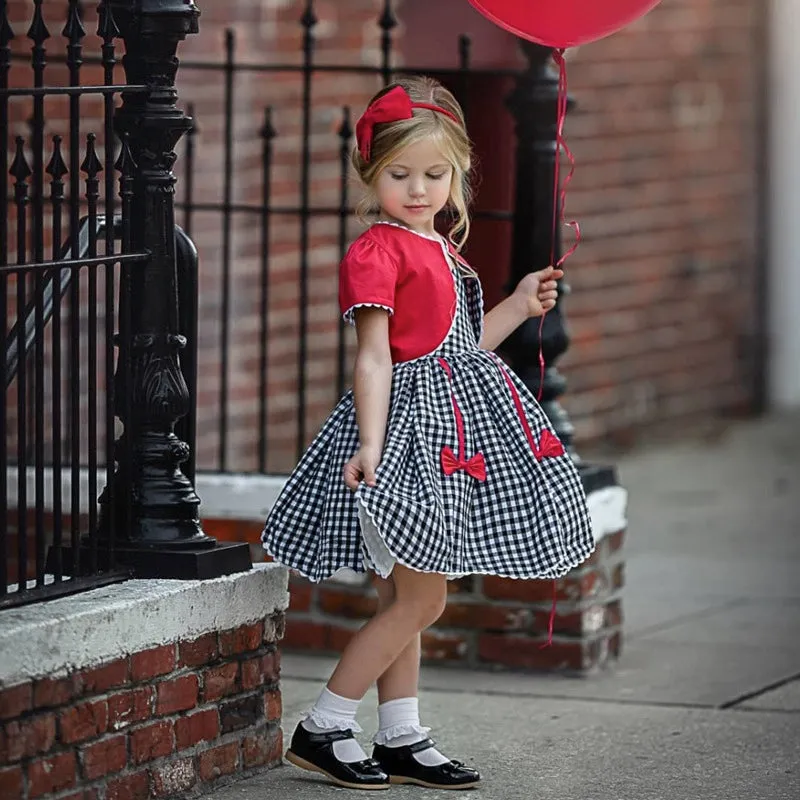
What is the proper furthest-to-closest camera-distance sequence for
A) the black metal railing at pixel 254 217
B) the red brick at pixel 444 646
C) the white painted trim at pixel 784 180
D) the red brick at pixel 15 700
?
the white painted trim at pixel 784 180
the black metal railing at pixel 254 217
the red brick at pixel 444 646
the red brick at pixel 15 700

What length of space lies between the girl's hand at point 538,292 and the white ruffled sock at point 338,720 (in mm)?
970

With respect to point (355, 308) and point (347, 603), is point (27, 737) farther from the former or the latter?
point (347, 603)

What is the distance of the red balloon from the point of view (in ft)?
14.2

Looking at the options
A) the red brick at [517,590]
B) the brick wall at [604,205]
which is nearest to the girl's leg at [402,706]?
the red brick at [517,590]

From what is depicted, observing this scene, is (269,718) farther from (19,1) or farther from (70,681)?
(19,1)

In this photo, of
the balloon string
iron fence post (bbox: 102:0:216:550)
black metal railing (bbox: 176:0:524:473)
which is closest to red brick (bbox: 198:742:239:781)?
iron fence post (bbox: 102:0:216:550)

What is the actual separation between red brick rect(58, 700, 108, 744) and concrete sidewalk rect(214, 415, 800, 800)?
430 mm

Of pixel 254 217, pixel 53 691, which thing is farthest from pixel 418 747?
pixel 254 217

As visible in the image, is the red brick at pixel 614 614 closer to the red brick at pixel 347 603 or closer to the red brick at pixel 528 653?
the red brick at pixel 528 653

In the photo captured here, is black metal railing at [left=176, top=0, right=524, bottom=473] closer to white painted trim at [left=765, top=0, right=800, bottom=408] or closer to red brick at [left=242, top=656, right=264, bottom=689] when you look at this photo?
red brick at [left=242, top=656, right=264, bottom=689]

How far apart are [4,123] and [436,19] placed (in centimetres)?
546

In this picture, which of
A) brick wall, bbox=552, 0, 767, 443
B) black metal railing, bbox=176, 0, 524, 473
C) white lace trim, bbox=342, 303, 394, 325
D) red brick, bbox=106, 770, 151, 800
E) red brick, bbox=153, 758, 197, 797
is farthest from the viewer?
brick wall, bbox=552, 0, 767, 443

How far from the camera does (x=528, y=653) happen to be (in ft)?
18.5

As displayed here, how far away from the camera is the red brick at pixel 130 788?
3.92 meters
